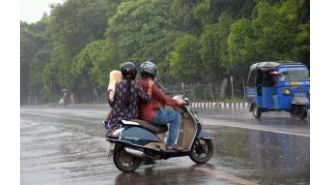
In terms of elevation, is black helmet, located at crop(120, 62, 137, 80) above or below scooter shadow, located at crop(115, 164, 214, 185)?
above

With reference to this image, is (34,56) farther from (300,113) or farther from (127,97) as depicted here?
(127,97)

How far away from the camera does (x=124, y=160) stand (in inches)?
331

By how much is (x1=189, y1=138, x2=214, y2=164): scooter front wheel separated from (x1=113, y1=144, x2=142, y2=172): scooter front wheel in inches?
33.4

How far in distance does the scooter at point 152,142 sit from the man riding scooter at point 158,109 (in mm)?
104

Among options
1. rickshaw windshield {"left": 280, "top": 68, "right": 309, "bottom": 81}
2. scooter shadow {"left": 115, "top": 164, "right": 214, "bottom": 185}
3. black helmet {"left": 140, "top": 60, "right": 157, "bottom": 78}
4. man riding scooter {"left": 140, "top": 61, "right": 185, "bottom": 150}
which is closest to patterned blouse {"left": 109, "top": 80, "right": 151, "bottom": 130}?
man riding scooter {"left": 140, "top": 61, "right": 185, "bottom": 150}

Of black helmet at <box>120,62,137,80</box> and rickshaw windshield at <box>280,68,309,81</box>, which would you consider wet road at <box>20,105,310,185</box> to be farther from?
rickshaw windshield at <box>280,68,309,81</box>

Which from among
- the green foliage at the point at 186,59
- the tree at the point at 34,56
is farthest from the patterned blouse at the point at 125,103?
the tree at the point at 34,56

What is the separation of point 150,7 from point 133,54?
3489 millimetres

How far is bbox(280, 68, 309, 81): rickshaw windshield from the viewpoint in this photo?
17.8 m

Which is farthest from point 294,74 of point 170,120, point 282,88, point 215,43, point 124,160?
point 215,43

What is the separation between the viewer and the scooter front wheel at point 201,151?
28.7 ft

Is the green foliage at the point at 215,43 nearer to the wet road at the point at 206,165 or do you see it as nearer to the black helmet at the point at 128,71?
the wet road at the point at 206,165

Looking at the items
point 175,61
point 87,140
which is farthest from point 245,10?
point 87,140

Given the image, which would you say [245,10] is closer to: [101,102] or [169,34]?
[169,34]
